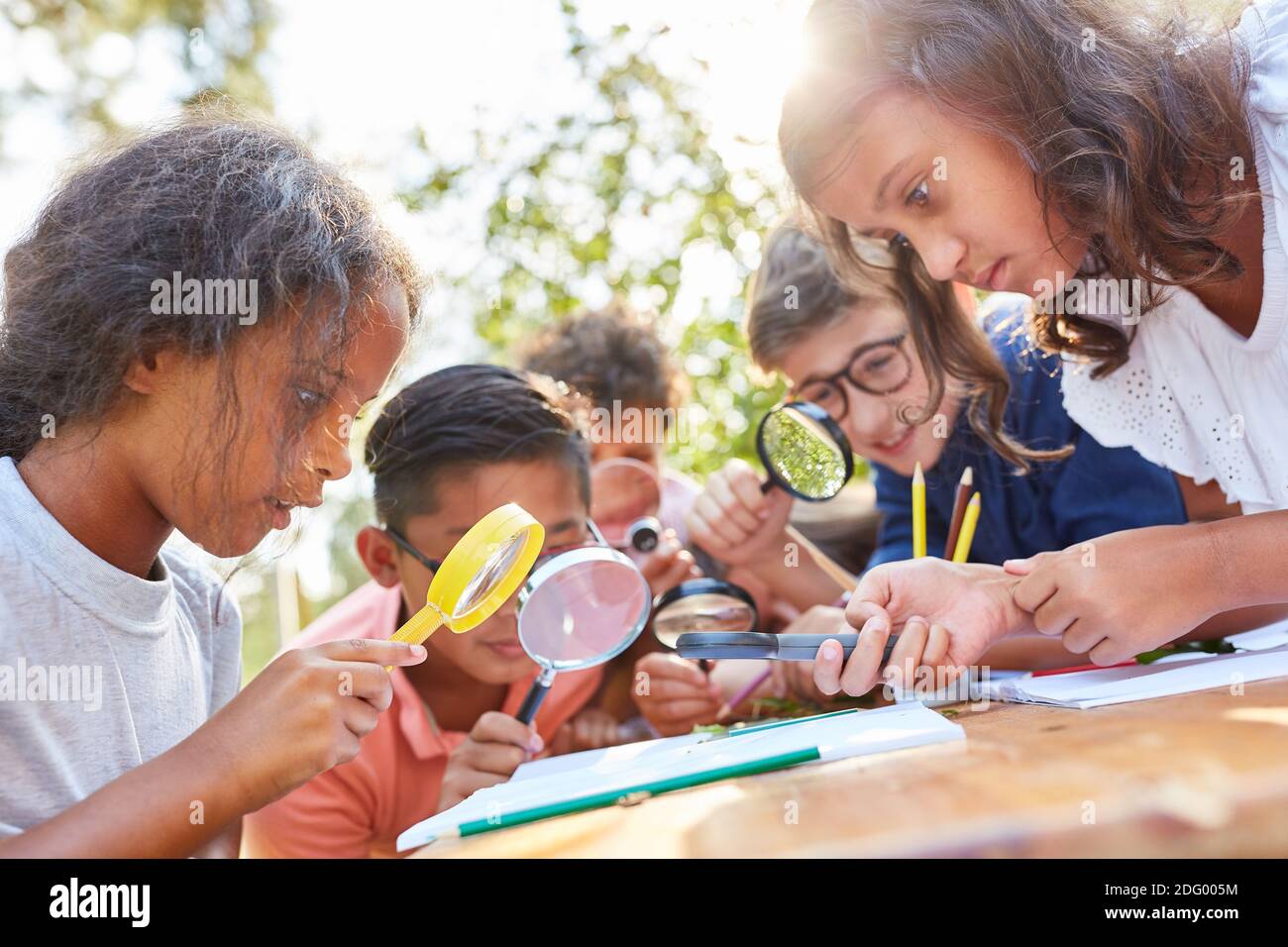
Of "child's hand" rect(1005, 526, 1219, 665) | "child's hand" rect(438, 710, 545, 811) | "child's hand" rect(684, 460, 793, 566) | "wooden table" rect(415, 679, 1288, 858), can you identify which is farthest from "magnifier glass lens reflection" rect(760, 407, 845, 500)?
"wooden table" rect(415, 679, 1288, 858)

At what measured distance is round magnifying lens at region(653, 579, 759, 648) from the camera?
6.52 ft

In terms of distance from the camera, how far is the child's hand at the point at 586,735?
7.82ft

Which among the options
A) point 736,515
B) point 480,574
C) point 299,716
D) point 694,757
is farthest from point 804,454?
point 299,716

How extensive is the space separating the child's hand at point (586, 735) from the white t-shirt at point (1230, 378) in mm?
1201

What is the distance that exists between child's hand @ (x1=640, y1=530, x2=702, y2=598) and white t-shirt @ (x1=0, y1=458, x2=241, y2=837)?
3.58 feet

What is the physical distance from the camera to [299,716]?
120 centimetres

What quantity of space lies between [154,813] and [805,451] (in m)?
1.45

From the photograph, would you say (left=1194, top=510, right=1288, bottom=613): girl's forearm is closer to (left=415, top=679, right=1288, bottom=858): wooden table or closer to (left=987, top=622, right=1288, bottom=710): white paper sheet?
(left=987, top=622, right=1288, bottom=710): white paper sheet

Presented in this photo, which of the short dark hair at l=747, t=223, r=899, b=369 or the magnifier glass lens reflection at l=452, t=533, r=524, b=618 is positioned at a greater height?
the short dark hair at l=747, t=223, r=899, b=369

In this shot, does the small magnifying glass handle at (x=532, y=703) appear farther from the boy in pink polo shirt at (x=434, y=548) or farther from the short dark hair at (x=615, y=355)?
the short dark hair at (x=615, y=355)

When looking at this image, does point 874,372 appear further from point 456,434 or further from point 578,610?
point 578,610

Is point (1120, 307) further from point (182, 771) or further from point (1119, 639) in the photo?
point (182, 771)

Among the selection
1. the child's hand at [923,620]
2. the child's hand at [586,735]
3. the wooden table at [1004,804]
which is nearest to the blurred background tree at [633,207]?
the child's hand at [586,735]

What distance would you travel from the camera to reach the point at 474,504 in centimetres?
215
